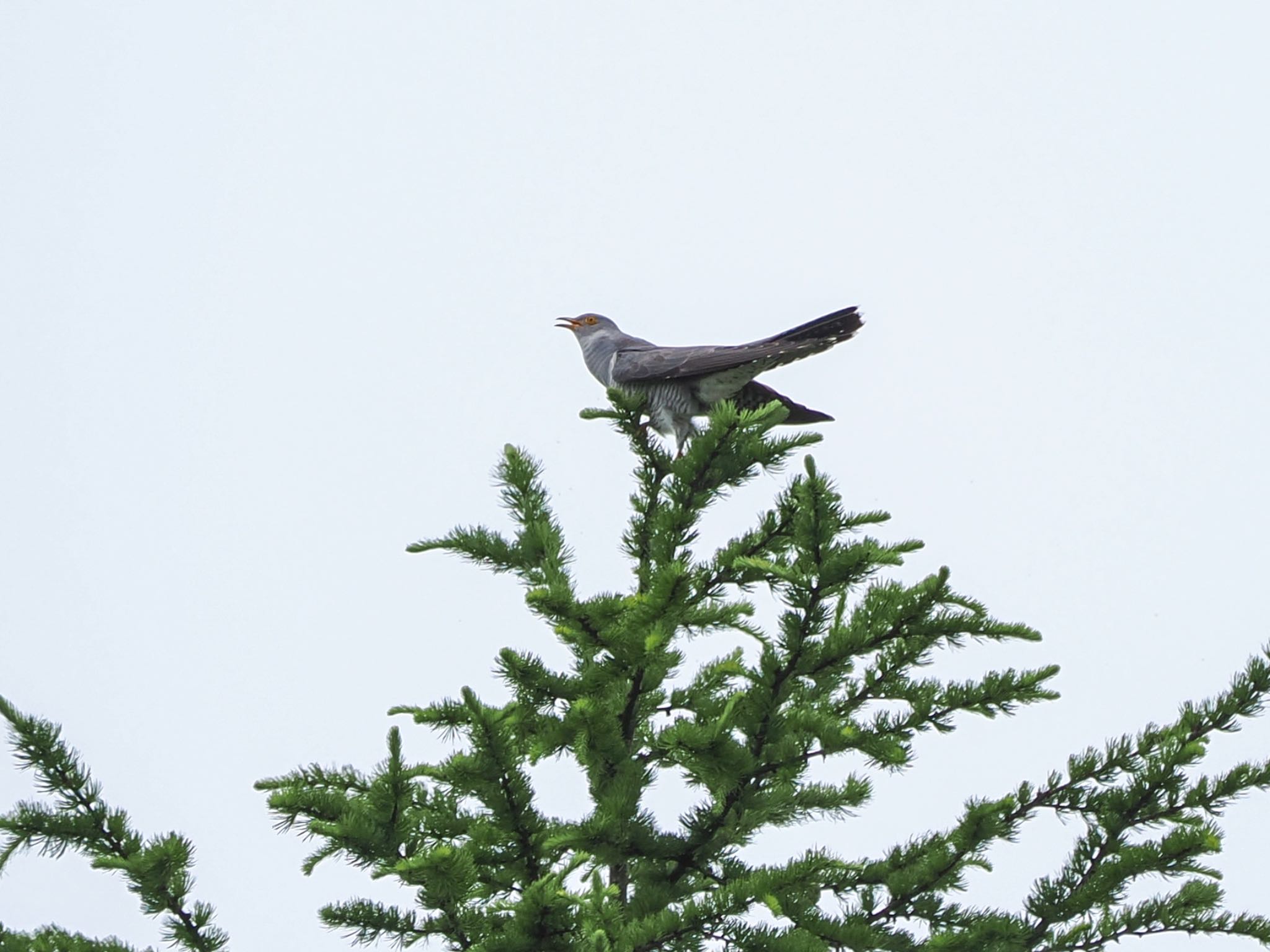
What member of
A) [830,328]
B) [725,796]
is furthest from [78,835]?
[830,328]

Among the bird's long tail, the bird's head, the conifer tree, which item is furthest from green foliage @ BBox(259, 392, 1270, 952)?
the bird's head

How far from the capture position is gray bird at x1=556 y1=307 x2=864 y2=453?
253 inches

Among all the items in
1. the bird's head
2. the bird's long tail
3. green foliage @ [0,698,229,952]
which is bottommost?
green foliage @ [0,698,229,952]

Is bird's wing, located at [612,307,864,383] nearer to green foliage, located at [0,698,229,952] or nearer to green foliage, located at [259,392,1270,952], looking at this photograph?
green foliage, located at [259,392,1270,952]

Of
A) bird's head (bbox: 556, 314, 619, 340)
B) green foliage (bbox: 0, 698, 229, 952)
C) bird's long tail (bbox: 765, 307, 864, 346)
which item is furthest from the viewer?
bird's head (bbox: 556, 314, 619, 340)

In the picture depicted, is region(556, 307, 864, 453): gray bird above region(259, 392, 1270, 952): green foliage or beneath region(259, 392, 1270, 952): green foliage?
above

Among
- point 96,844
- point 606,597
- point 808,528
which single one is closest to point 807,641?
point 808,528

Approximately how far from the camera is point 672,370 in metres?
7.00

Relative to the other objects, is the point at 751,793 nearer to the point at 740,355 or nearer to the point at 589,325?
the point at 740,355

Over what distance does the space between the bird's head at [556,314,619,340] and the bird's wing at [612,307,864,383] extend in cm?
139

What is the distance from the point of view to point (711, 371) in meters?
6.82

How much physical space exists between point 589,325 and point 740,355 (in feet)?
8.48

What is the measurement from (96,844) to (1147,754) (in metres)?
2.84

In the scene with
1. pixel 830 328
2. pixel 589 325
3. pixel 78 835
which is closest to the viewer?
pixel 78 835
